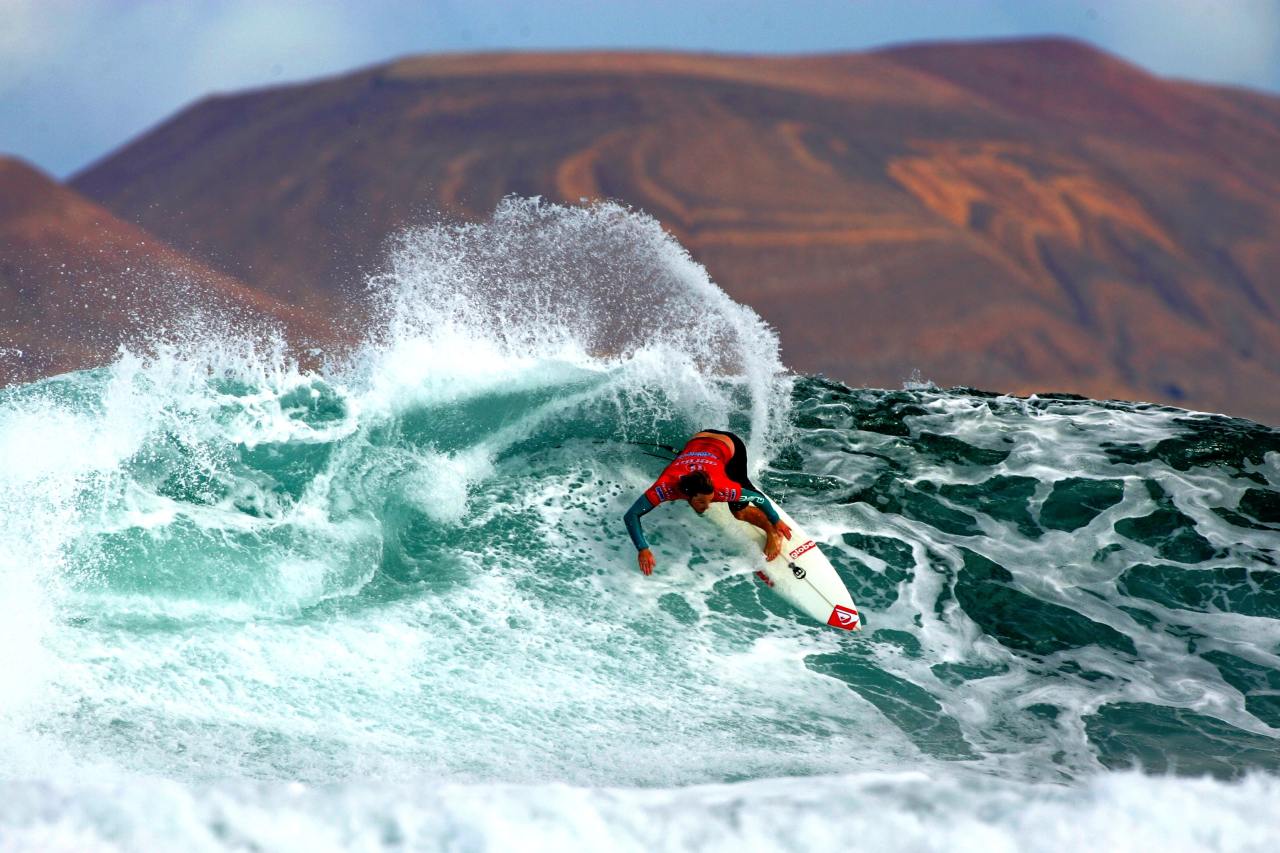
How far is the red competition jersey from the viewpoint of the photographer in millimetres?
5402

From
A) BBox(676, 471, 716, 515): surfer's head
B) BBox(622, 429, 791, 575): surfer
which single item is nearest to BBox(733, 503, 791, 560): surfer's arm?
BBox(622, 429, 791, 575): surfer

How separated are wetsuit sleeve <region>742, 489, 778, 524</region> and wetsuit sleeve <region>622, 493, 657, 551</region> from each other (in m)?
0.55

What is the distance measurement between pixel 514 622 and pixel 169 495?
219cm

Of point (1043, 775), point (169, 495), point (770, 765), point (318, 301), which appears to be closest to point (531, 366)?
point (318, 301)

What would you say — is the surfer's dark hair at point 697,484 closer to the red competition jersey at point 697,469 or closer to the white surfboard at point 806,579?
the red competition jersey at point 697,469

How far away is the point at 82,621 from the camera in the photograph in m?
4.56

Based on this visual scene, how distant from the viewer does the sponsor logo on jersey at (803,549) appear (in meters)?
5.36

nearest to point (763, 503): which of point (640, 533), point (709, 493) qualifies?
point (709, 493)

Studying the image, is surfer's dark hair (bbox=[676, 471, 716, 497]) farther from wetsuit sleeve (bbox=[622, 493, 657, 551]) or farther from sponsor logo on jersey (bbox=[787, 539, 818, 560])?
sponsor logo on jersey (bbox=[787, 539, 818, 560])

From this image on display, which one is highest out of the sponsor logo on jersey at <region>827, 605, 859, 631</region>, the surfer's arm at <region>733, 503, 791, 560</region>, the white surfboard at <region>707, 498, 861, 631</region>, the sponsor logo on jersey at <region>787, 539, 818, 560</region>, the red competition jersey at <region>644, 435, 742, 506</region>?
the red competition jersey at <region>644, 435, 742, 506</region>

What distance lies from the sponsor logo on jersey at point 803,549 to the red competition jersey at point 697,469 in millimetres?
417

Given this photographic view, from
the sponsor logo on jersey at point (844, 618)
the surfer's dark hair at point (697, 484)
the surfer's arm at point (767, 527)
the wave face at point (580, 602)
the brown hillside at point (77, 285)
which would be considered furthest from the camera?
the brown hillside at point (77, 285)

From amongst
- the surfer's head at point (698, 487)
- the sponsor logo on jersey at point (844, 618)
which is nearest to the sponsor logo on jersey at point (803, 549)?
the sponsor logo on jersey at point (844, 618)

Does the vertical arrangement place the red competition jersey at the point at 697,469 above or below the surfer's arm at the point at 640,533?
above
